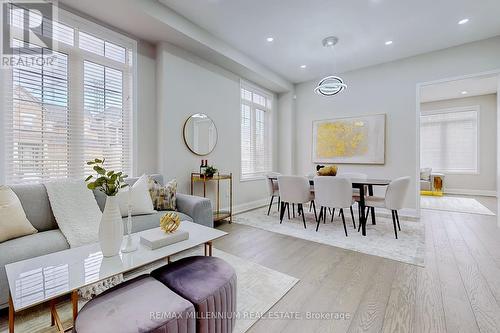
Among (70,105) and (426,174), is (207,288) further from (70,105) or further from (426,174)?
(426,174)

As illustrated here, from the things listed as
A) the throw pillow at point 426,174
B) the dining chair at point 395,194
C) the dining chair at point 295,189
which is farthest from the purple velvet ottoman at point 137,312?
the throw pillow at point 426,174

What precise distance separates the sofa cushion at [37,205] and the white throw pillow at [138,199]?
581mm

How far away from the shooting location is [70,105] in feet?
8.87

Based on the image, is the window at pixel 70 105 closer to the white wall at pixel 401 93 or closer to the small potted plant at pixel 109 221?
the small potted plant at pixel 109 221

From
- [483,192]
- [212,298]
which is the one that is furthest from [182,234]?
[483,192]

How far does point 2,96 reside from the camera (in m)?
2.25

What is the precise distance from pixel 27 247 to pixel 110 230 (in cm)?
84

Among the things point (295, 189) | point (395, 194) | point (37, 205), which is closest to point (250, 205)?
point (295, 189)

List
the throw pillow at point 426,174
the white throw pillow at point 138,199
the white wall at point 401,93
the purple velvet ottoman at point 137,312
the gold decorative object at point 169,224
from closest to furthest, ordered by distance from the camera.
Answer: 1. the purple velvet ottoman at point 137,312
2. the gold decorative object at point 169,224
3. the white throw pillow at point 138,199
4. the white wall at point 401,93
5. the throw pillow at point 426,174

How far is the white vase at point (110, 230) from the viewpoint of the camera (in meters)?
1.40

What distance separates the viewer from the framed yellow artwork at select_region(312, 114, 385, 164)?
4.79 m

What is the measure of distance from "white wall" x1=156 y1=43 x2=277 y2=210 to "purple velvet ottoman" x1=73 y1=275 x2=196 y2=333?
2434 mm

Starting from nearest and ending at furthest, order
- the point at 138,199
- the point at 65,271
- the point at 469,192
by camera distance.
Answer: the point at 65,271 < the point at 138,199 < the point at 469,192

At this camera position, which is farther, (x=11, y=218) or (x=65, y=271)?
(x=11, y=218)
